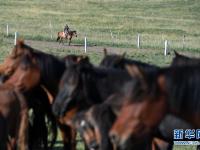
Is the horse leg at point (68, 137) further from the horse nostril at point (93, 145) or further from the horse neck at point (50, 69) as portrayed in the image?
the horse nostril at point (93, 145)

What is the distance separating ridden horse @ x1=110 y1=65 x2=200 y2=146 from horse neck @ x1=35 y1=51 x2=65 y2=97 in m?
3.19

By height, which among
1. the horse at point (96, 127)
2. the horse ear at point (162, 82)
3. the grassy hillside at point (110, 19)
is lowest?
the horse at point (96, 127)

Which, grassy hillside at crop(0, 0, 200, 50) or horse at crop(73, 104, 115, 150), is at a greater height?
grassy hillside at crop(0, 0, 200, 50)

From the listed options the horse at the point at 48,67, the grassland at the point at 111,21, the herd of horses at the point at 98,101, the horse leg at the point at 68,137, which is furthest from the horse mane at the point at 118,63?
the grassland at the point at 111,21

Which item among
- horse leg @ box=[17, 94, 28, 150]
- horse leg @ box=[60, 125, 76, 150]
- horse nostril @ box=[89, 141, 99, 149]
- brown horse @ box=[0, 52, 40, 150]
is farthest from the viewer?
horse leg @ box=[60, 125, 76, 150]

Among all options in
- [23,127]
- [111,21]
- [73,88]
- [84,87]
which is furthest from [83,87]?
[111,21]

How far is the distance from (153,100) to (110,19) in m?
60.7

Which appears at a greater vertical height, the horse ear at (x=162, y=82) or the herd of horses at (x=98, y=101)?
the horse ear at (x=162, y=82)

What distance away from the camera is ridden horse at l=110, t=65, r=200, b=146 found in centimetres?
593

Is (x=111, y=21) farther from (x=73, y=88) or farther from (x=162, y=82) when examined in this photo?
(x=162, y=82)

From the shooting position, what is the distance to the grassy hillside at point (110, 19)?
50188 mm

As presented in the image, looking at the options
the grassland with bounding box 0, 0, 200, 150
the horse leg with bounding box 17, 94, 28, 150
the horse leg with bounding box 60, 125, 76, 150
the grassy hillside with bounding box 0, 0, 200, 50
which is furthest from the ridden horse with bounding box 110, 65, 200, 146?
the grassy hillside with bounding box 0, 0, 200, 50

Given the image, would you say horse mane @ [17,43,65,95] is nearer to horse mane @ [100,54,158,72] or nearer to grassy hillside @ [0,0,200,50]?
horse mane @ [100,54,158,72]

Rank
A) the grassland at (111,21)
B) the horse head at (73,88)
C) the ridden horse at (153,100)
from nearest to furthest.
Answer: the ridden horse at (153,100), the horse head at (73,88), the grassland at (111,21)
